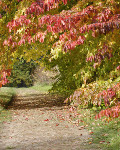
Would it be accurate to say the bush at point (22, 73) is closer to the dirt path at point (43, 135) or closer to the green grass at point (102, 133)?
the dirt path at point (43, 135)

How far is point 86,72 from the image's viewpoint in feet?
37.2

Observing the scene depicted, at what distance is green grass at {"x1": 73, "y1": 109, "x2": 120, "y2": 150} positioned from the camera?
21.8 feet

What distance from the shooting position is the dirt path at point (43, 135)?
22.7 ft

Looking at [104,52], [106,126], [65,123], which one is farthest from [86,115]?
[104,52]

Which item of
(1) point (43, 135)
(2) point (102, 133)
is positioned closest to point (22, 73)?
(1) point (43, 135)

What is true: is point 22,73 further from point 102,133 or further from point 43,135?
point 102,133

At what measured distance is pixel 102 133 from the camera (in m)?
7.99

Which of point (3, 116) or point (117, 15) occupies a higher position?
point (117, 15)

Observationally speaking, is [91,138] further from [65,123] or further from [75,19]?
[75,19]

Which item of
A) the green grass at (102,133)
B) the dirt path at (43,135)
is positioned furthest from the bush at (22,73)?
the green grass at (102,133)

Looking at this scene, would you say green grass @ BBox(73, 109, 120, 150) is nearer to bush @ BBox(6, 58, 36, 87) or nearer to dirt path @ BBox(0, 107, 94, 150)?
dirt path @ BBox(0, 107, 94, 150)

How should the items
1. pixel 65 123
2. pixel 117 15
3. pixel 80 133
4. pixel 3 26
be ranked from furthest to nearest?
pixel 3 26 < pixel 65 123 < pixel 80 133 < pixel 117 15

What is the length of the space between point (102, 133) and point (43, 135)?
5.38ft

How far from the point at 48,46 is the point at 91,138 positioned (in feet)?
26.6
